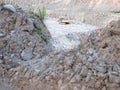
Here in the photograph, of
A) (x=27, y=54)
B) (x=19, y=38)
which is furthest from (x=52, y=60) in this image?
(x=19, y=38)

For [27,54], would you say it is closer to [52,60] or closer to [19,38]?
[19,38]

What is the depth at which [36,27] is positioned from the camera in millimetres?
4547

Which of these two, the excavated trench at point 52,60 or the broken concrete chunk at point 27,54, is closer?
the excavated trench at point 52,60

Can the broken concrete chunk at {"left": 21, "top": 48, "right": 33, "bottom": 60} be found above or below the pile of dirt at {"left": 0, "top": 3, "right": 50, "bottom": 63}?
below

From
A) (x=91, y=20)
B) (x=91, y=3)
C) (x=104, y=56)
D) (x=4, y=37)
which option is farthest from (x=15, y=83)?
(x=91, y=3)

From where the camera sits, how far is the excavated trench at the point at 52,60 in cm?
306

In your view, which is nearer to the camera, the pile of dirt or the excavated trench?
the excavated trench

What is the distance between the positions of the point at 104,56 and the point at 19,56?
1193mm

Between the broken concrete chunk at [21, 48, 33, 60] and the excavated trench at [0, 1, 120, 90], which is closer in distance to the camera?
the excavated trench at [0, 1, 120, 90]

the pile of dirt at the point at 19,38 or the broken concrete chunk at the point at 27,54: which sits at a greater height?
the pile of dirt at the point at 19,38

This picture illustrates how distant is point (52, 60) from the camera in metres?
3.49

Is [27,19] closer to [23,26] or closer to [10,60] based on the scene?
[23,26]

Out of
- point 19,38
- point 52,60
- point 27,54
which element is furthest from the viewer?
point 19,38

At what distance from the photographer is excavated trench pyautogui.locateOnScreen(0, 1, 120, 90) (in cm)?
306
